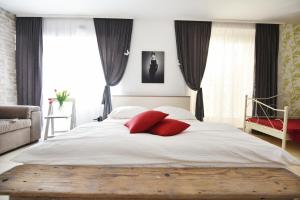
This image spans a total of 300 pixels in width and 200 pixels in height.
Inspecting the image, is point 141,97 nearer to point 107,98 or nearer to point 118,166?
point 107,98

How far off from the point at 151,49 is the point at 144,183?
3.48m

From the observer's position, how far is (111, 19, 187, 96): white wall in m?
4.24

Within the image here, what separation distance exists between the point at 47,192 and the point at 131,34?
12.1 ft

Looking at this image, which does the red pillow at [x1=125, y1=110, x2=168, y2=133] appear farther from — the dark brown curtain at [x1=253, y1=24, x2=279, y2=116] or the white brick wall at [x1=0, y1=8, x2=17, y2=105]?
the white brick wall at [x1=0, y1=8, x2=17, y2=105]

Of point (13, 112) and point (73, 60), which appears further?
point (73, 60)

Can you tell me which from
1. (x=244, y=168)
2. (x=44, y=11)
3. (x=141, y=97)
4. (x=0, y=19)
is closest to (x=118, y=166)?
(x=244, y=168)

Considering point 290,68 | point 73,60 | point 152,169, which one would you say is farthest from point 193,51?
point 152,169

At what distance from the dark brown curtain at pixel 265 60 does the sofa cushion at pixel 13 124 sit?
14.4ft

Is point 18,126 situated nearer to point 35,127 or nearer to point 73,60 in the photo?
point 35,127

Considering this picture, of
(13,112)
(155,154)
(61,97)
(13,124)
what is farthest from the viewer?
(61,97)

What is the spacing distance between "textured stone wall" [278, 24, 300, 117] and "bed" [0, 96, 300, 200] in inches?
137

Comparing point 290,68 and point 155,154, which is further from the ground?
point 290,68

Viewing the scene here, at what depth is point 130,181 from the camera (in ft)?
3.79

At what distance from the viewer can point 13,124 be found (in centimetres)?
298
